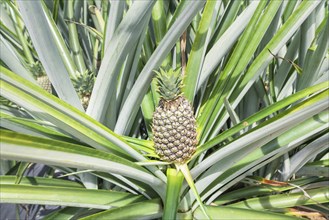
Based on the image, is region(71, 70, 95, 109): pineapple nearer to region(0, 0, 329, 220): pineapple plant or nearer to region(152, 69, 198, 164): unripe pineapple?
region(0, 0, 329, 220): pineapple plant

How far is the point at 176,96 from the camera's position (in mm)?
652

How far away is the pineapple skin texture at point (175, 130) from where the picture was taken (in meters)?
0.65

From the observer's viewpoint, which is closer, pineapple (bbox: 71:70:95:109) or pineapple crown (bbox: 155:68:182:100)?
pineapple crown (bbox: 155:68:182:100)

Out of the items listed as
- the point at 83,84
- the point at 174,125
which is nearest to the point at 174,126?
the point at 174,125

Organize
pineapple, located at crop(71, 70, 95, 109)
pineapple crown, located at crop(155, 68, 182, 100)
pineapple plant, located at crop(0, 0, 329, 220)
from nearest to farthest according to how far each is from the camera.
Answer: pineapple plant, located at crop(0, 0, 329, 220)
pineapple crown, located at crop(155, 68, 182, 100)
pineapple, located at crop(71, 70, 95, 109)

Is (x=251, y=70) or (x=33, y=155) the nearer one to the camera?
(x=33, y=155)

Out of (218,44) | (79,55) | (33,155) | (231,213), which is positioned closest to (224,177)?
(231,213)

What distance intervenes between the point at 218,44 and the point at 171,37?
23cm

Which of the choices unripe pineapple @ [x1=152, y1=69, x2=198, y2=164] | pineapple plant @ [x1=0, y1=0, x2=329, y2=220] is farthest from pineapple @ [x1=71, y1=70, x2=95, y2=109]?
unripe pineapple @ [x1=152, y1=69, x2=198, y2=164]

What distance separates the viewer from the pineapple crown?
0.63 meters

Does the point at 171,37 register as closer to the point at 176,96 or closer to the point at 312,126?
the point at 176,96

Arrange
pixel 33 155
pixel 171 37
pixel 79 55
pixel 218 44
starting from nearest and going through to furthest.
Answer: pixel 33 155 → pixel 171 37 → pixel 218 44 → pixel 79 55

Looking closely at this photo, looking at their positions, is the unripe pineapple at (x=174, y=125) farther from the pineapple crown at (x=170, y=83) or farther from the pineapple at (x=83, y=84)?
the pineapple at (x=83, y=84)

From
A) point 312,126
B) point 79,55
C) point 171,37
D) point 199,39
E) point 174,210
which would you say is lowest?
point 174,210
